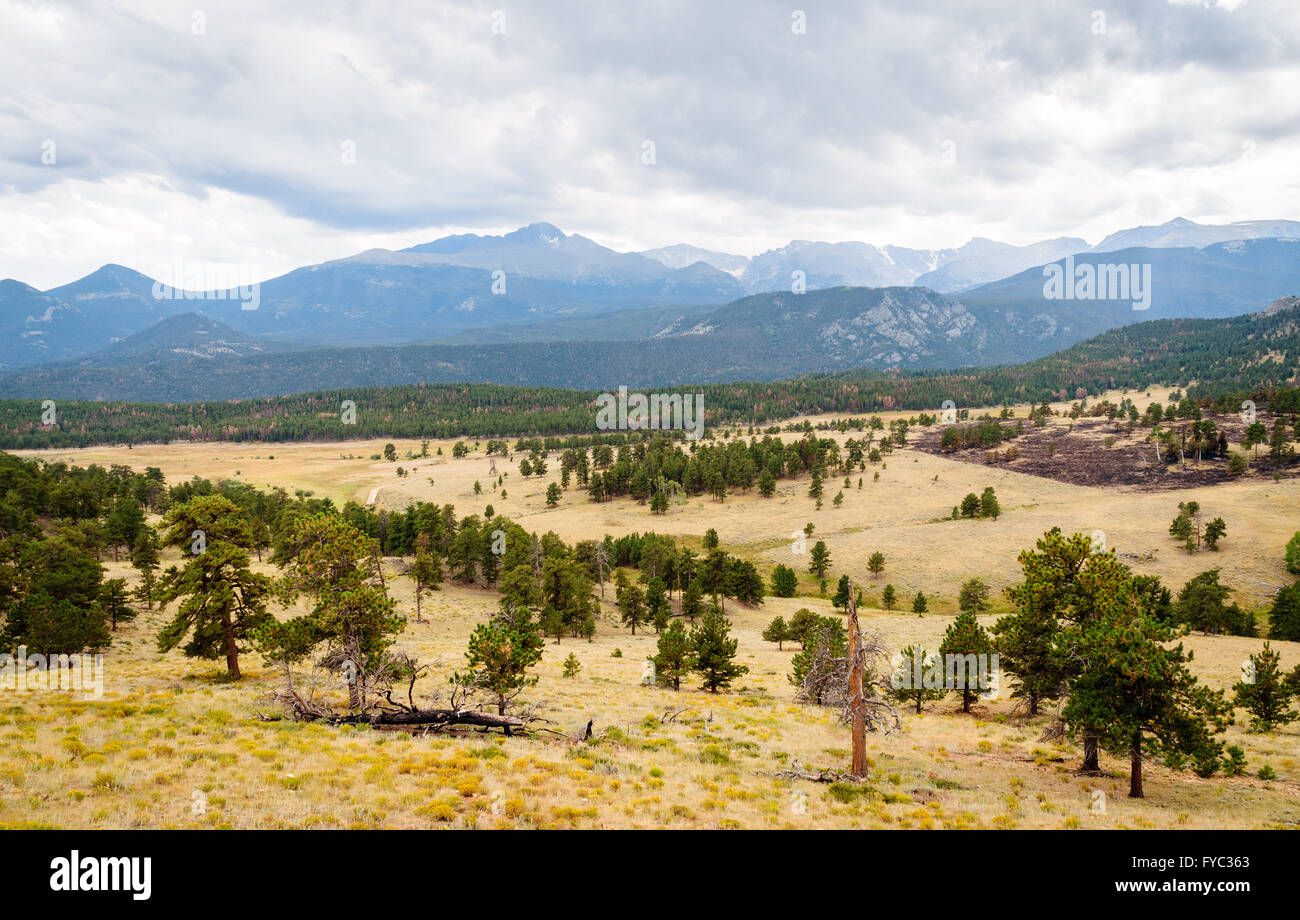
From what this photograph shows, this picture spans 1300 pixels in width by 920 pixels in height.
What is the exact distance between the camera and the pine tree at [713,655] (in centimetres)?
3953

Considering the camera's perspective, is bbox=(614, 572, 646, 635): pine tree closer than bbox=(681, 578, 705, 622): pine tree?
Yes

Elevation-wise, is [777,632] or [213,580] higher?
[213,580]

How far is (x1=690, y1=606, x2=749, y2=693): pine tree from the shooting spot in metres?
39.5

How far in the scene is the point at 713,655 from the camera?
3966 centimetres

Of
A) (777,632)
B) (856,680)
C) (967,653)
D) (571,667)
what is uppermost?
(856,680)

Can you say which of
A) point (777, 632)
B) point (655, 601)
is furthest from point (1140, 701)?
point (655, 601)

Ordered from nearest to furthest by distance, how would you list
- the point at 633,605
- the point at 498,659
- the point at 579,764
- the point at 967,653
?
1. the point at 579,764
2. the point at 498,659
3. the point at 967,653
4. the point at 633,605

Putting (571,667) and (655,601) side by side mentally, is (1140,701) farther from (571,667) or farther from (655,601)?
(655,601)

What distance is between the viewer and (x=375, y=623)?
26516 millimetres

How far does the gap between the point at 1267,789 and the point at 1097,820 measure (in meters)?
10.2

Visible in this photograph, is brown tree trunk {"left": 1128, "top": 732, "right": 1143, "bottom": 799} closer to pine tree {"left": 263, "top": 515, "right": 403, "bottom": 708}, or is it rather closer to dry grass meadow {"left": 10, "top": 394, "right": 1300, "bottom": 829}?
dry grass meadow {"left": 10, "top": 394, "right": 1300, "bottom": 829}

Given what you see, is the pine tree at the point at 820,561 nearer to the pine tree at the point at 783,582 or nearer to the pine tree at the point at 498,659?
the pine tree at the point at 783,582

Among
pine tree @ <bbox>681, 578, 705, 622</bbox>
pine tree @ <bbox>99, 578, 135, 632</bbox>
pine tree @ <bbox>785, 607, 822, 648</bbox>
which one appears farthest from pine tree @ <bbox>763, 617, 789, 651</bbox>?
pine tree @ <bbox>99, 578, 135, 632</bbox>
